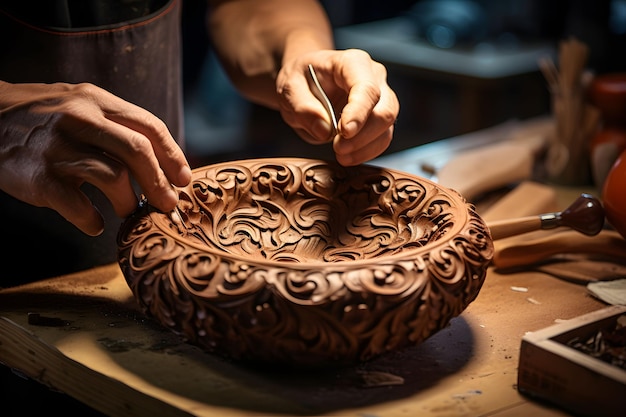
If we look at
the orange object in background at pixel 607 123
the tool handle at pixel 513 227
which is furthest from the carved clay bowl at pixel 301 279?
the orange object in background at pixel 607 123

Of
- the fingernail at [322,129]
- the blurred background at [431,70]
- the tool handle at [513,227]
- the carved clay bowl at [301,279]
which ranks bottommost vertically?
the blurred background at [431,70]

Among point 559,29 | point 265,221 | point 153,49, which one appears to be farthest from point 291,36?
point 559,29

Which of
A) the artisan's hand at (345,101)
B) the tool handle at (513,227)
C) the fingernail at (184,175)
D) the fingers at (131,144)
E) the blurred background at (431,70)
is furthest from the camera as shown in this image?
the blurred background at (431,70)

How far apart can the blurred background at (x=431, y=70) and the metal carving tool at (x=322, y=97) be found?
2194 millimetres

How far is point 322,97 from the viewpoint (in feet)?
5.07

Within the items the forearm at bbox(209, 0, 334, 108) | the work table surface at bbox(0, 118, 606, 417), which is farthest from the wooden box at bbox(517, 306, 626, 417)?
the forearm at bbox(209, 0, 334, 108)

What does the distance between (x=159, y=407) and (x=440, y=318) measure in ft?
1.27

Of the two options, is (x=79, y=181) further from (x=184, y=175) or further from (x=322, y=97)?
(x=322, y=97)

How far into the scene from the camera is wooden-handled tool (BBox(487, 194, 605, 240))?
1.63m

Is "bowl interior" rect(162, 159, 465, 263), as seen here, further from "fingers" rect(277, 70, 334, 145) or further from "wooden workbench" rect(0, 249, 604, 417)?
"wooden workbench" rect(0, 249, 604, 417)

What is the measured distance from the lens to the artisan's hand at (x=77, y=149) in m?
1.21

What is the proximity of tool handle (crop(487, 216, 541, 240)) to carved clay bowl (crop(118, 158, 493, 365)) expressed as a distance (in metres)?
0.24

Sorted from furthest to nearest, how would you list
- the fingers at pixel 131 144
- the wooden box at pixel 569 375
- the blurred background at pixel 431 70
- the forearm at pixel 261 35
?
the blurred background at pixel 431 70, the forearm at pixel 261 35, the fingers at pixel 131 144, the wooden box at pixel 569 375

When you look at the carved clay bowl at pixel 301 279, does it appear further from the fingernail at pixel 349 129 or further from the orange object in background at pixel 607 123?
the orange object in background at pixel 607 123
